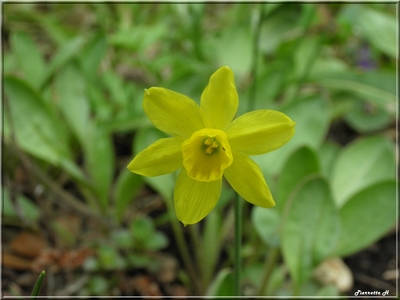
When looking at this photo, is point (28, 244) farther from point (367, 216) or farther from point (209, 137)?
point (367, 216)

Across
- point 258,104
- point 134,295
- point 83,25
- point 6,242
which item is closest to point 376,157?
point 258,104

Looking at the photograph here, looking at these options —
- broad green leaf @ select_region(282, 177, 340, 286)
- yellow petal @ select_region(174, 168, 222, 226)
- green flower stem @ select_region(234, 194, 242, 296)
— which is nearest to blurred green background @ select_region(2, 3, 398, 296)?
broad green leaf @ select_region(282, 177, 340, 286)

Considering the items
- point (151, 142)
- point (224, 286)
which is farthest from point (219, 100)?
point (151, 142)

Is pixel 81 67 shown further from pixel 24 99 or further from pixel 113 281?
pixel 113 281

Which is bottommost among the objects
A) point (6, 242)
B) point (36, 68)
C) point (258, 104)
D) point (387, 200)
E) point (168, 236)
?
point (168, 236)

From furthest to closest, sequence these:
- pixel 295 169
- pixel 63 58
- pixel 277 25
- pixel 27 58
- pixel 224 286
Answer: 1. pixel 277 25
2. pixel 27 58
3. pixel 63 58
4. pixel 295 169
5. pixel 224 286

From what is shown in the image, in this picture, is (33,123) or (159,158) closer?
(159,158)

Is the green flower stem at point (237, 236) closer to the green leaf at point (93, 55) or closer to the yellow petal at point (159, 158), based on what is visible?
the yellow petal at point (159, 158)
